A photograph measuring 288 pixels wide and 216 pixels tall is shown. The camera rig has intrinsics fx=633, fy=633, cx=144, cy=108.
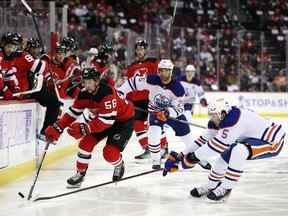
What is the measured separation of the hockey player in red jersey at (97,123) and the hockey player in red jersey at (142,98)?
4.73 feet

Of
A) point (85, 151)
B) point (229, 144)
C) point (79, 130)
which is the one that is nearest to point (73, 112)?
point (79, 130)

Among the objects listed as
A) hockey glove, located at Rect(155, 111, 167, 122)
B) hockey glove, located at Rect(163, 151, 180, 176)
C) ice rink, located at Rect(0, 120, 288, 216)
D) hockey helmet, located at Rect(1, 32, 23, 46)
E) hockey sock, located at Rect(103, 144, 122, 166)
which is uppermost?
hockey helmet, located at Rect(1, 32, 23, 46)

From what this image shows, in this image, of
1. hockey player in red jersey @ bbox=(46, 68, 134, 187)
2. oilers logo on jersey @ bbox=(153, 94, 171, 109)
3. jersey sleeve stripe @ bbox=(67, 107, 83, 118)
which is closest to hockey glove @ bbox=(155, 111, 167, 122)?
oilers logo on jersey @ bbox=(153, 94, 171, 109)

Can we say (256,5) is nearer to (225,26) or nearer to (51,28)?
(225,26)

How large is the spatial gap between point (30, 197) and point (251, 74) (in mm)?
8137

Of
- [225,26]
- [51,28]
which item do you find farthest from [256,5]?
[51,28]

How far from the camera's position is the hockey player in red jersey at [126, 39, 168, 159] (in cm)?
640

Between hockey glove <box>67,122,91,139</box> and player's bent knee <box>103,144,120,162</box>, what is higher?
hockey glove <box>67,122,91,139</box>

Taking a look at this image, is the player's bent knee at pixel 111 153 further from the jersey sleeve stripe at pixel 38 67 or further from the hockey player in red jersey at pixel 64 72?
the hockey player in red jersey at pixel 64 72

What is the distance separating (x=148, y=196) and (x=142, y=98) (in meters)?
2.10

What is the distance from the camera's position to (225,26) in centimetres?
1545

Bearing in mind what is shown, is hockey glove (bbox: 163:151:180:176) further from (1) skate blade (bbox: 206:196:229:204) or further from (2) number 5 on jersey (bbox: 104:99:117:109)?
(2) number 5 on jersey (bbox: 104:99:117:109)

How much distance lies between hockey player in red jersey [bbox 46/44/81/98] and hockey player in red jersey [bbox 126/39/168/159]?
80 cm

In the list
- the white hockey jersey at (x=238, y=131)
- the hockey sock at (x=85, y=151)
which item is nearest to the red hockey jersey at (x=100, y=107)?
the hockey sock at (x=85, y=151)
